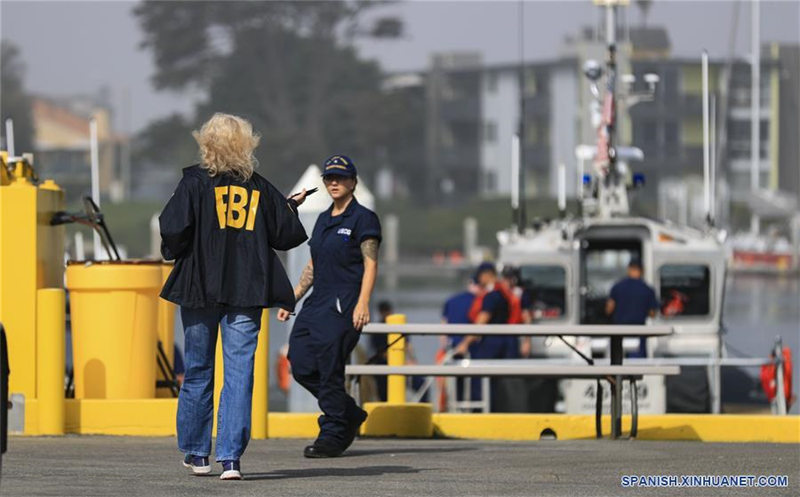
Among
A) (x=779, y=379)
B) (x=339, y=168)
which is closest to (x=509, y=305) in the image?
(x=779, y=379)

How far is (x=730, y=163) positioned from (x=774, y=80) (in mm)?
7907

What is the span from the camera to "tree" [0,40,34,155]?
354 feet

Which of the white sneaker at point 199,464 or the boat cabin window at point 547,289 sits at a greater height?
the boat cabin window at point 547,289

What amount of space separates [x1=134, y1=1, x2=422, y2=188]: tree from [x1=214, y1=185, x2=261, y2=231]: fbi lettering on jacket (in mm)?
97488

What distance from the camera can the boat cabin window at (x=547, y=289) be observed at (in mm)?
21734

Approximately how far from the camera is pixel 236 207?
366 inches

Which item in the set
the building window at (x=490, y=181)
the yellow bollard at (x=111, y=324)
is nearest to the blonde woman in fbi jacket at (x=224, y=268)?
the yellow bollard at (x=111, y=324)

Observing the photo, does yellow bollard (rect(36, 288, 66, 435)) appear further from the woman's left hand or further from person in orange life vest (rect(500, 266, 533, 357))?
person in orange life vest (rect(500, 266, 533, 357))

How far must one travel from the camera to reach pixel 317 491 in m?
8.93

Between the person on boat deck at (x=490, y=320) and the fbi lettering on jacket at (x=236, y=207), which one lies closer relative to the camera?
the fbi lettering on jacket at (x=236, y=207)

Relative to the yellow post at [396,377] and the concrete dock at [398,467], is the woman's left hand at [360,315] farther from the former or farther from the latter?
the yellow post at [396,377]

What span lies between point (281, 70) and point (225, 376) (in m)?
104

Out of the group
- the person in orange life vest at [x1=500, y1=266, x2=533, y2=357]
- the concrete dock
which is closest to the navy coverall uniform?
the concrete dock

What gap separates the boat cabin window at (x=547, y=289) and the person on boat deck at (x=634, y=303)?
1.72 metres
